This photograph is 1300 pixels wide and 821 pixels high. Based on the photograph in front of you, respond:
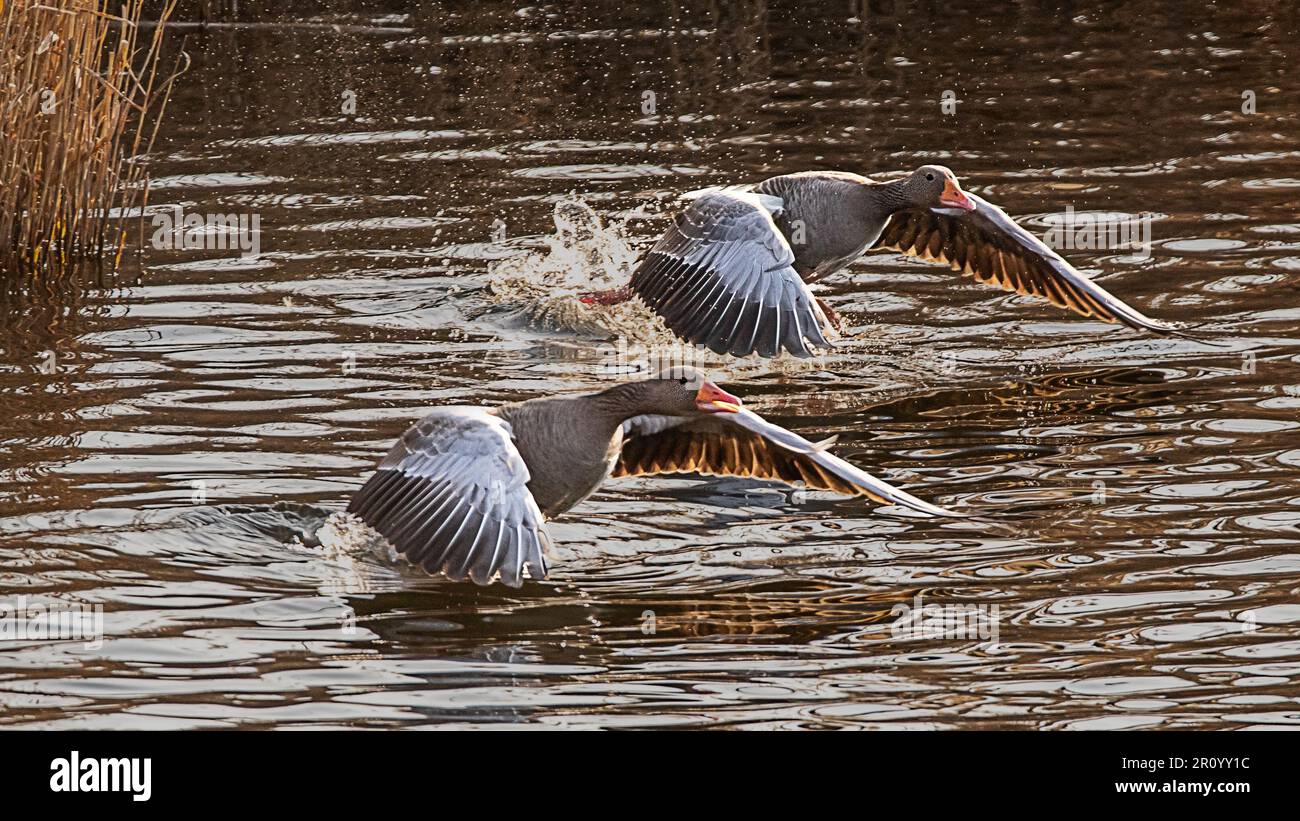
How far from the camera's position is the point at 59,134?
11406 millimetres

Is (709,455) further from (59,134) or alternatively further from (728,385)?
(59,134)

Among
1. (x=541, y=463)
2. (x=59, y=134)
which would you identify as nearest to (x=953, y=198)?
(x=541, y=463)

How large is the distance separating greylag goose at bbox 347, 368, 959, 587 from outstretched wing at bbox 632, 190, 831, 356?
1122mm

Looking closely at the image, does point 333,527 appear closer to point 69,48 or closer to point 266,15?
point 69,48

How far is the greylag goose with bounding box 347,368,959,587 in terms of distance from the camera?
681 centimetres

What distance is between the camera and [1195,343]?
1078 centimetres

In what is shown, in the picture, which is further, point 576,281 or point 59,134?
point 576,281

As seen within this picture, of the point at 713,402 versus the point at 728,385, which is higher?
the point at 713,402

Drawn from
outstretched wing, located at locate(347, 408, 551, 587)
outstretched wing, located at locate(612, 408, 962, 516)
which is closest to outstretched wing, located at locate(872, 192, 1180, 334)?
outstretched wing, located at locate(612, 408, 962, 516)

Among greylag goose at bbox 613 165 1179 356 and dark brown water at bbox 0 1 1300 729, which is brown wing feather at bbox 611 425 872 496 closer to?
dark brown water at bbox 0 1 1300 729

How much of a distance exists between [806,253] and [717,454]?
2.90m

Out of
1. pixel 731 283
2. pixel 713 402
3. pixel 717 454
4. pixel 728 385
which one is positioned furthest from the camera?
pixel 728 385

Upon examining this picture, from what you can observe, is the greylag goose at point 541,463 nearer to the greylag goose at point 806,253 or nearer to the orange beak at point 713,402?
the orange beak at point 713,402

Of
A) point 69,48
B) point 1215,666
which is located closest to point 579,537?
point 1215,666
